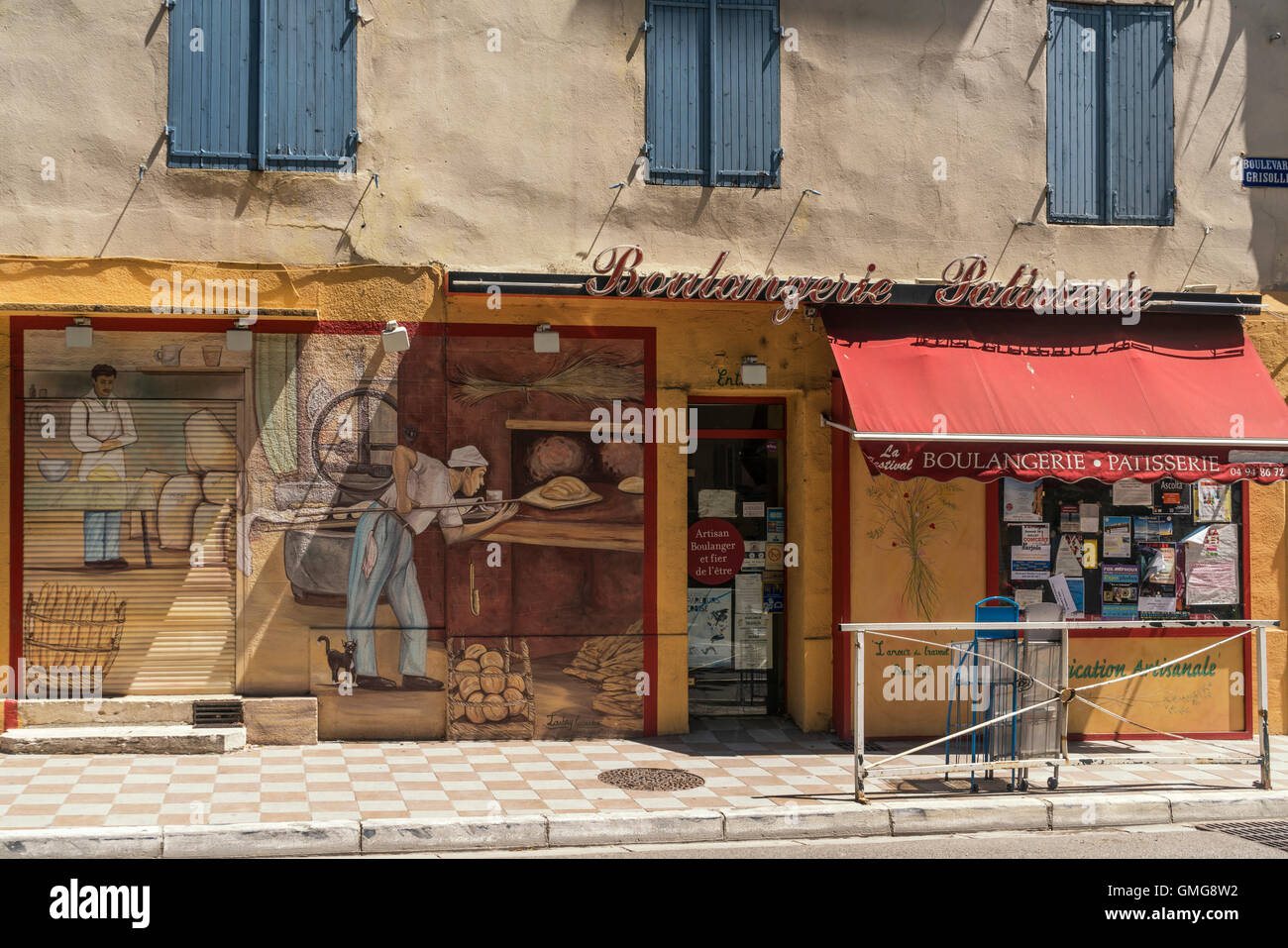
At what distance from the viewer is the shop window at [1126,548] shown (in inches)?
457

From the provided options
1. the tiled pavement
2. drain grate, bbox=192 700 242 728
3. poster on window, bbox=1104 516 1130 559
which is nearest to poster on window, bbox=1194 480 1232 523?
poster on window, bbox=1104 516 1130 559

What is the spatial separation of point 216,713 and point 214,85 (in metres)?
5.38

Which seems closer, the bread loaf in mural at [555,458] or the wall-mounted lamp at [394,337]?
the wall-mounted lamp at [394,337]

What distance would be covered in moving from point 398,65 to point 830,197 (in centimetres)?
406

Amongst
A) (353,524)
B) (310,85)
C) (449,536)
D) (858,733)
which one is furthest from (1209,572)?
(310,85)

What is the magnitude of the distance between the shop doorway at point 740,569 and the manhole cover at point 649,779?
2.05m

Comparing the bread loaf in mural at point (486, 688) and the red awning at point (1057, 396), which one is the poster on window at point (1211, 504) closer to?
the red awning at point (1057, 396)

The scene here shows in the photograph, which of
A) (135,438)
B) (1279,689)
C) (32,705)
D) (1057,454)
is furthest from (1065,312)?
(32,705)

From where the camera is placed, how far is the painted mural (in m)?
10.7

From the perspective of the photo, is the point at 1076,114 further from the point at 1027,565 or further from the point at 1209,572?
the point at 1209,572

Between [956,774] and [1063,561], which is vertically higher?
[1063,561]

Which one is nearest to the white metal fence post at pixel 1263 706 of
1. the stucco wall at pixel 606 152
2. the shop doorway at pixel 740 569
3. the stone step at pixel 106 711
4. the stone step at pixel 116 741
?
the stucco wall at pixel 606 152

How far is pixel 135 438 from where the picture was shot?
10.8 meters
